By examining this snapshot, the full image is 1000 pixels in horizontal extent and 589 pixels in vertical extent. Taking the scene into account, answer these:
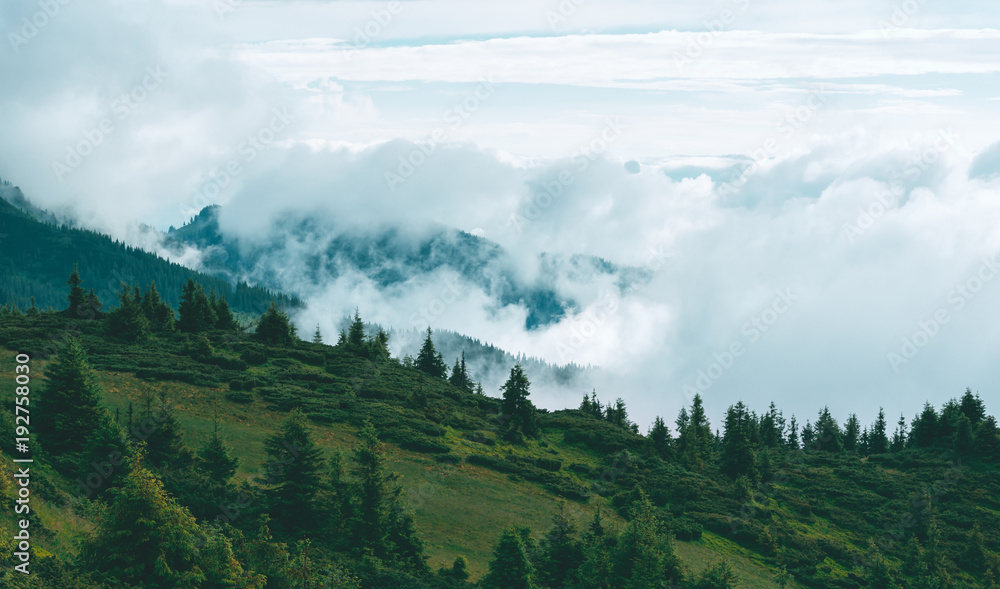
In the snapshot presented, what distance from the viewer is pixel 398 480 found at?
56344mm

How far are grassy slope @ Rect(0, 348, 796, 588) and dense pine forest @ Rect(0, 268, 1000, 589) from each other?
31cm

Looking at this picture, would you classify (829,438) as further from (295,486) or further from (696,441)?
(295,486)

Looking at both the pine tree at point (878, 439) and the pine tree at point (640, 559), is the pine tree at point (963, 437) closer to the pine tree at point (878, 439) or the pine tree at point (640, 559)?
the pine tree at point (878, 439)

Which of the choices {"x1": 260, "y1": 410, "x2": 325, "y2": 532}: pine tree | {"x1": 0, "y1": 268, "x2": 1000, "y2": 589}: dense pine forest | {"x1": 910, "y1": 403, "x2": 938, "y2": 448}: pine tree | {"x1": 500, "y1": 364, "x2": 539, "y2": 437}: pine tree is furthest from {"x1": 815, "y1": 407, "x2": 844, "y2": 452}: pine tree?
{"x1": 260, "y1": 410, "x2": 325, "y2": 532}: pine tree

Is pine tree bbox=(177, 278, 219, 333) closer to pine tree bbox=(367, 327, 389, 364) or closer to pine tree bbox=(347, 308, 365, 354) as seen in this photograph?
pine tree bbox=(347, 308, 365, 354)

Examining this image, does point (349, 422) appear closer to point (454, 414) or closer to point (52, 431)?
point (454, 414)

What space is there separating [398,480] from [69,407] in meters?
24.8

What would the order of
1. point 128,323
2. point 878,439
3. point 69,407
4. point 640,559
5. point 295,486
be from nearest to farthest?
point 640,559 < point 295,486 < point 69,407 < point 128,323 < point 878,439

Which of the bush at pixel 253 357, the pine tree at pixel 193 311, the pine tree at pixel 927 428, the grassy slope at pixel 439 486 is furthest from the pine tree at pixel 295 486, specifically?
the pine tree at pixel 927 428

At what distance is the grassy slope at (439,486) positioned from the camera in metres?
53.0

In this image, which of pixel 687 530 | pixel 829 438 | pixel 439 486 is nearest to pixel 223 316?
pixel 439 486

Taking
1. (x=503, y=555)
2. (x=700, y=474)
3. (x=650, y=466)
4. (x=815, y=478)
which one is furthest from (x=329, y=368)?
(x=815, y=478)

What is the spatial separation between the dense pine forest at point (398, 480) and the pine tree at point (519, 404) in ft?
1.27

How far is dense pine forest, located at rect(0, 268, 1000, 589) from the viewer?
3014 centimetres
